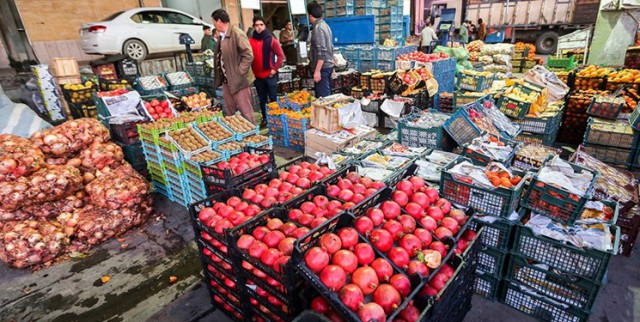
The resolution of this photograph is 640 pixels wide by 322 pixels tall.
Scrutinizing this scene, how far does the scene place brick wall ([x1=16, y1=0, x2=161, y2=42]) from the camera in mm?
11953

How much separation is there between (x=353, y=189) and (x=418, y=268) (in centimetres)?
107

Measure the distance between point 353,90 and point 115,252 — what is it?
21.7ft

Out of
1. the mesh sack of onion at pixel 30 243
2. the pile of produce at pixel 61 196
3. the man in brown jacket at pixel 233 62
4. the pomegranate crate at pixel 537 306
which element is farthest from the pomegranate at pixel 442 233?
the man in brown jacket at pixel 233 62

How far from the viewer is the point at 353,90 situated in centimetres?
891

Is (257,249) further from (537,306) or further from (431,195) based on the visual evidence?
(537,306)

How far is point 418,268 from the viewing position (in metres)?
2.05

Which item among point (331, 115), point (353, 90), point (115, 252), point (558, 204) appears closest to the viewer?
point (558, 204)

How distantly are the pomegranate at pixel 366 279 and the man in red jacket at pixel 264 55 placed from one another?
610cm

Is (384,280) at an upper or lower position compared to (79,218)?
upper

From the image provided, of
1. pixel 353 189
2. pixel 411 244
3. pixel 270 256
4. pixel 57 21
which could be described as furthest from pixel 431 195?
pixel 57 21

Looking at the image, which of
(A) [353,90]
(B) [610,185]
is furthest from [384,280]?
(A) [353,90]

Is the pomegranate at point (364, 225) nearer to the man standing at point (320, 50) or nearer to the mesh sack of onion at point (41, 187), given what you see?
the mesh sack of onion at point (41, 187)

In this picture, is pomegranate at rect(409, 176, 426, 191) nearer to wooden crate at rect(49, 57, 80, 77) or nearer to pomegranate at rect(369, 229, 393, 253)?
pomegranate at rect(369, 229, 393, 253)

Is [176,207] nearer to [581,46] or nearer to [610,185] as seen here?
[610,185]
